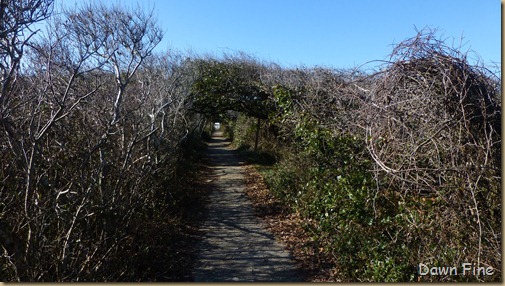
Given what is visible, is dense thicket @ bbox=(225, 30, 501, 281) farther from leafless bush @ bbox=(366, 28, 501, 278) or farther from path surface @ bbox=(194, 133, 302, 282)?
path surface @ bbox=(194, 133, 302, 282)

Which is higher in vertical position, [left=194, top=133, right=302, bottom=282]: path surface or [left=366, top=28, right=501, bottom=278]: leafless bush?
[left=366, top=28, right=501, bottom=278]: leafless bush

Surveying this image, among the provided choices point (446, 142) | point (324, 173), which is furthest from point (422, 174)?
point (324, 173)

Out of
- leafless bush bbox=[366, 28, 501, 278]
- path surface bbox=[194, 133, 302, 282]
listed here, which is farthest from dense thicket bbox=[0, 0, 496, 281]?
path surface bbox=[194, 133, 302, 282]

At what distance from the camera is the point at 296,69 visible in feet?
45.9

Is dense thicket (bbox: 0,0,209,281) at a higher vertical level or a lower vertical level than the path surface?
higher

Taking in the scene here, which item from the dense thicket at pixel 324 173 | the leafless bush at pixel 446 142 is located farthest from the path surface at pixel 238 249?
the leafless bush at pixel 446 142

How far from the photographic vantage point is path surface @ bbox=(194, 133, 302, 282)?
596cm

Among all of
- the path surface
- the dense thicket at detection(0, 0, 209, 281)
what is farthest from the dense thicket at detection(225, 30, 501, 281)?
the dense thicket at detection(0, 0, 209, 281)

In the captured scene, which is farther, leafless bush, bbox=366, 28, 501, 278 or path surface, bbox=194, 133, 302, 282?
path surface, bbox=194, 133, 302, 282

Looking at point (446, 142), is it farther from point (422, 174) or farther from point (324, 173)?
point (324, 173)

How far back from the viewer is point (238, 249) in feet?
23.1

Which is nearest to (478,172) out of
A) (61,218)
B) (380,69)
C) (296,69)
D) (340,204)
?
(380,69)

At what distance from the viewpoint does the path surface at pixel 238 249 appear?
19.6ft

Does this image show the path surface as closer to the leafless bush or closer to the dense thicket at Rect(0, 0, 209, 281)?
the dense thicket at Rect(0, 0, 209, 281)
